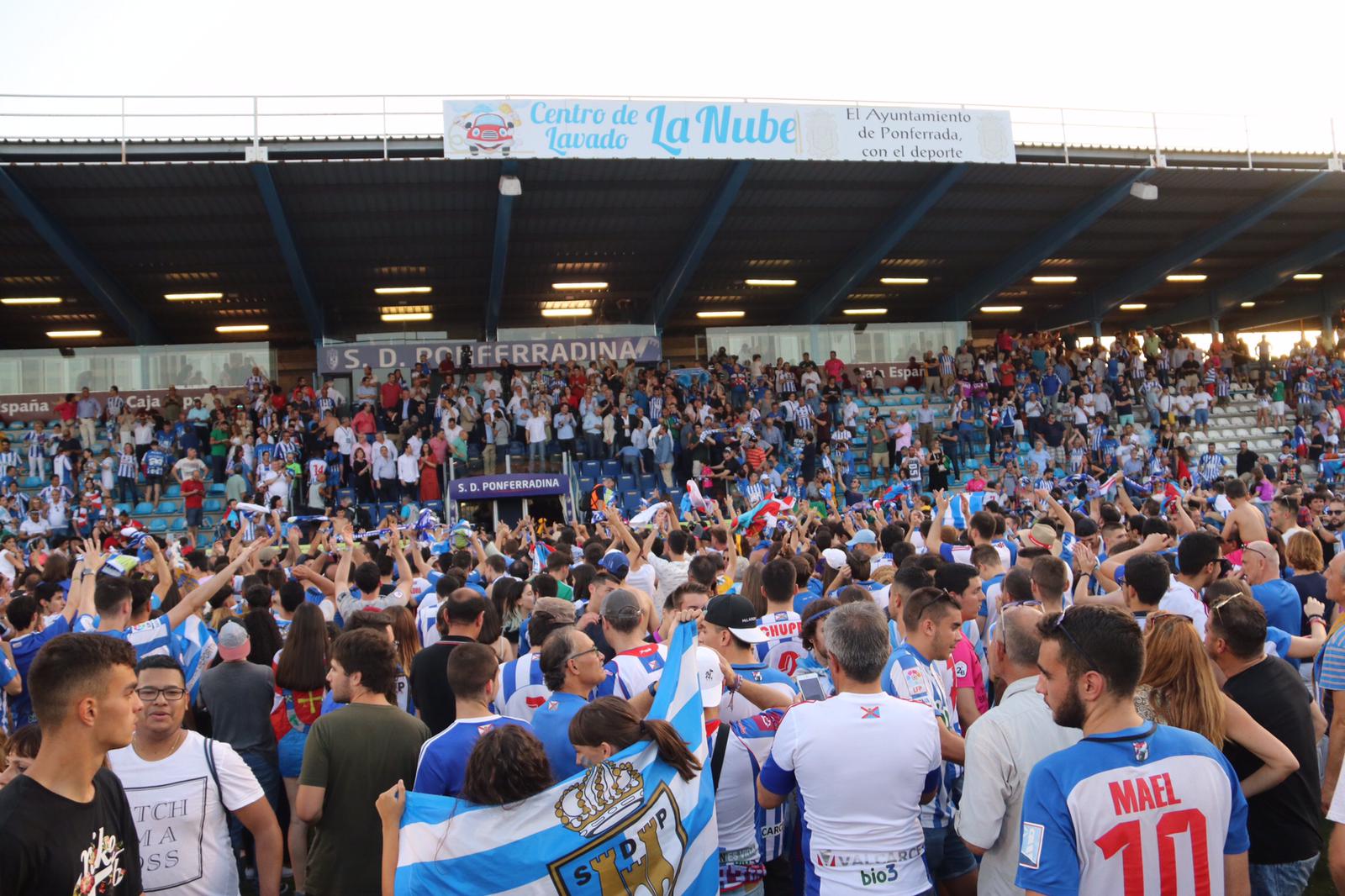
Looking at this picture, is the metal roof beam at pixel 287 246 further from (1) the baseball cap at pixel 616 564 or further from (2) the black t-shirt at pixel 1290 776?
(2) the black t-shirt at pixel 1290 776

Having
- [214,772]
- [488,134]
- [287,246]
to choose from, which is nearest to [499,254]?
[488,134]

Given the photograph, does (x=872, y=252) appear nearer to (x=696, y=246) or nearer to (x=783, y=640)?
(x=696, y=246)

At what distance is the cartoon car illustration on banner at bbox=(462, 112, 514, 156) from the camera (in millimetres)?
20016

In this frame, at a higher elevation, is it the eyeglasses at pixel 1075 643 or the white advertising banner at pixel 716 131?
the white advertising banner at pixel 716 131

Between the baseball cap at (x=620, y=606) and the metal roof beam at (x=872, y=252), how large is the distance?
20.4 metres

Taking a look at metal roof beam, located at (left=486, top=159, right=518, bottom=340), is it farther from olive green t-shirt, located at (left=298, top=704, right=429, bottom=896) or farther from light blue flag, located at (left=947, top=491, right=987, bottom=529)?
olive green t-shirt, located at (left=298, top=704, right=429, bottom=896)

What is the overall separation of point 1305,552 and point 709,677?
461 cm

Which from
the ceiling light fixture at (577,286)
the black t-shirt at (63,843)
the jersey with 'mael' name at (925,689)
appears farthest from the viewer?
the ceiling light fixture at (577,286)

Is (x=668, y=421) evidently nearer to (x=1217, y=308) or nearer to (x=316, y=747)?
(x=316, y=747)

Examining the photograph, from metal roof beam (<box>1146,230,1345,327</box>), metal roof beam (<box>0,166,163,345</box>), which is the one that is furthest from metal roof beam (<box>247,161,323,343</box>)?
metal roof beam (<box>1146,230,1345,327</box>)

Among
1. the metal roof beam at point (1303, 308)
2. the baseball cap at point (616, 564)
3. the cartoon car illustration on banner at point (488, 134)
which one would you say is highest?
the cartoon car illustration on banner at point (488, 134)

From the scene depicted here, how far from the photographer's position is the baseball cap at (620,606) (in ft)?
16.0

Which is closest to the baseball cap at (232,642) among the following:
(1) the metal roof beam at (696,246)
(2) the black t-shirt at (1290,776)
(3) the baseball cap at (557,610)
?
(3) the baseball cap at (557,610)

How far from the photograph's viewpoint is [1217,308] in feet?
114
